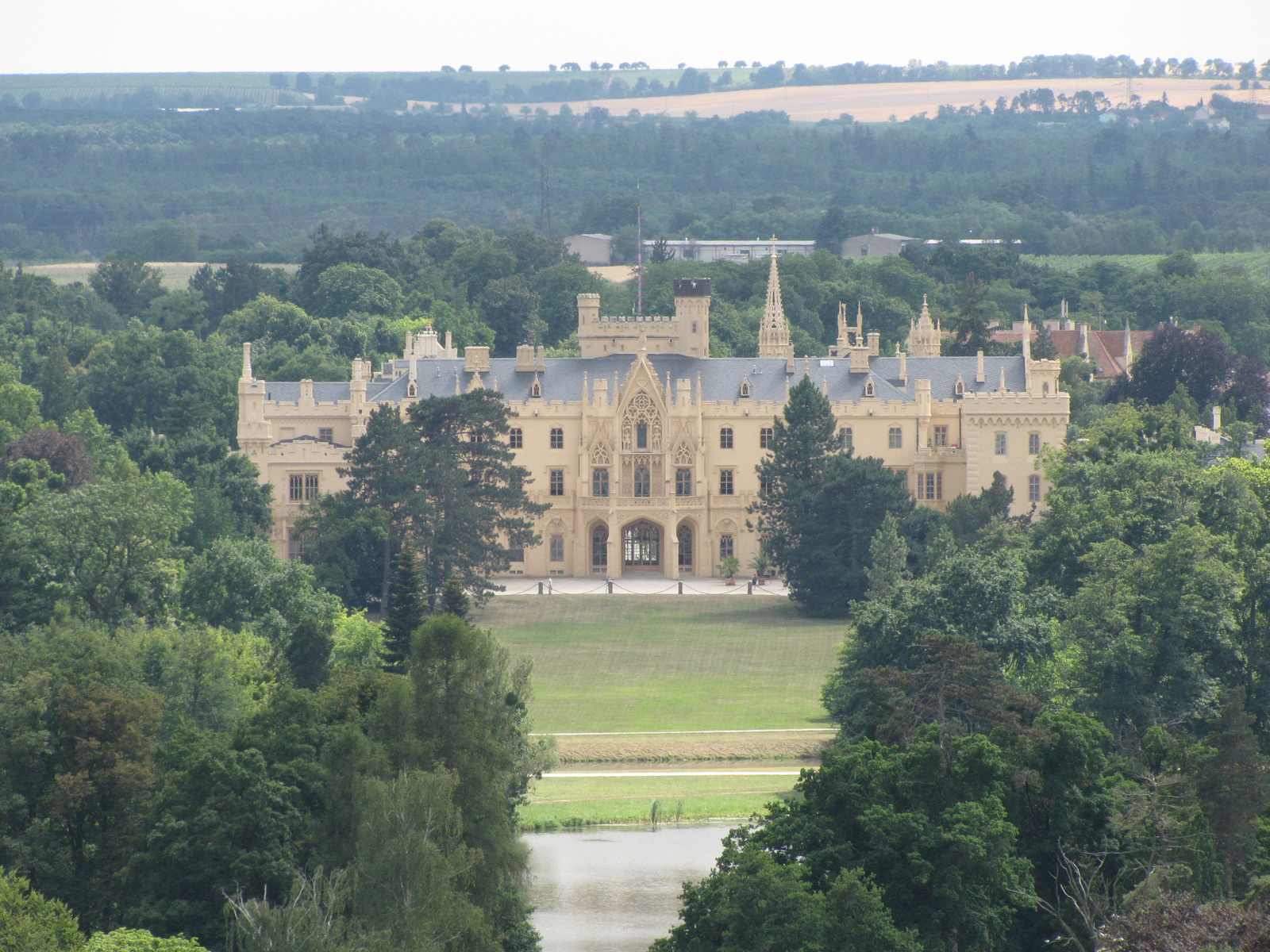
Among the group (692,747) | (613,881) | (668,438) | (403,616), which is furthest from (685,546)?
(613,881)

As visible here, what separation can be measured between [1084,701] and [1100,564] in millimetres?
7712

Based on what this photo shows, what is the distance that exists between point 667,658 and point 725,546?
18494mm

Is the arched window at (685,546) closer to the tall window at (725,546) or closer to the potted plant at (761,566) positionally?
the tall window at (725,546)

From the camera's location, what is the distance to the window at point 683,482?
108 m

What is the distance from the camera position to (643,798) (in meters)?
70.8

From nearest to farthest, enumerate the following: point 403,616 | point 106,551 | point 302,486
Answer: point 403,616, point 106,551, point 302,486

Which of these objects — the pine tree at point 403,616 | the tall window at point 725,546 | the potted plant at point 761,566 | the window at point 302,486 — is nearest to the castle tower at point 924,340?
the tall window at point 725,546

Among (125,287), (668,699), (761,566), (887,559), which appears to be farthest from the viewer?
(125,287)

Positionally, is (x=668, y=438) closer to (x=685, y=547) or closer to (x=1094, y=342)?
(x=685, y=547)

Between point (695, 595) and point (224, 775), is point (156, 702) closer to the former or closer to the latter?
point (224, 775)

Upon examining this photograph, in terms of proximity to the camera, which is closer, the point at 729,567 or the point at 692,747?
the point at 692,747

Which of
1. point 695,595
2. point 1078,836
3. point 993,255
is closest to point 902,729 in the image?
point 1078,836

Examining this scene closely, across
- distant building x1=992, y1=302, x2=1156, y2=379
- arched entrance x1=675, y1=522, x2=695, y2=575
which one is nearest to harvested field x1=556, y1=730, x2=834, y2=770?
arched entrance x1=675, y1=522, x2=695, y2=575

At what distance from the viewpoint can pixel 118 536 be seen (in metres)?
76.8
